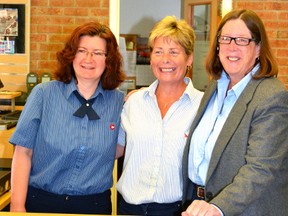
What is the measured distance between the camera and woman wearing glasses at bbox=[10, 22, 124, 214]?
2039 millimetres

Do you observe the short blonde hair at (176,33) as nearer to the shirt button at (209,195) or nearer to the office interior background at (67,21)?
the shirt button at (209,195)

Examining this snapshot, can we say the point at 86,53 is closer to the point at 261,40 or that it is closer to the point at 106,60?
the point at 106,60

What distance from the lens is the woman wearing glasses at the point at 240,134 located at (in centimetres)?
154

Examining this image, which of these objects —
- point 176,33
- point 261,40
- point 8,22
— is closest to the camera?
point 261,40

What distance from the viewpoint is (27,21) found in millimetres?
4137

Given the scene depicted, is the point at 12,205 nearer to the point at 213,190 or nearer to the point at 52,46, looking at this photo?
the point at 213,190

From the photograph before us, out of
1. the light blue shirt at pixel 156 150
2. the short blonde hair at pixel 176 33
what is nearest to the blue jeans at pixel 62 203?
the light blue shirt at pixel 156 150

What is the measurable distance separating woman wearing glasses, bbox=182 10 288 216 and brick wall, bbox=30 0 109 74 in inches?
94.6

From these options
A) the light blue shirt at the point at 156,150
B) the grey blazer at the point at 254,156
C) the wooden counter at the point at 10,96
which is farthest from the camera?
the wooden counter at the point at 10,96

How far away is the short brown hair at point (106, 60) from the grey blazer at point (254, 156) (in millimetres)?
705

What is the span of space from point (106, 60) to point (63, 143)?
1.42ft

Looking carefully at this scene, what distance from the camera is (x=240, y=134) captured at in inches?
64.3

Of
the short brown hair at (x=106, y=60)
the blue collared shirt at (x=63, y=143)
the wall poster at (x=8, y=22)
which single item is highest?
the wall poster at (x=8, y=22)

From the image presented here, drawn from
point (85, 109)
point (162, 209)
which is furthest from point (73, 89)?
point (162, 209)
